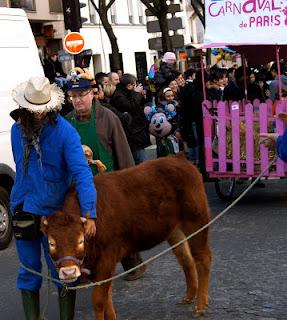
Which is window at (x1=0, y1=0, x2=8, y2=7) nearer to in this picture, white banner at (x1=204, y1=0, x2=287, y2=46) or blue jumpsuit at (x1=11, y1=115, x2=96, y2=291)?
white banner at (x1=204, y1=0, x2=287, y2=46)

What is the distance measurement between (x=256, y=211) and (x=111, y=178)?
4.93 meters

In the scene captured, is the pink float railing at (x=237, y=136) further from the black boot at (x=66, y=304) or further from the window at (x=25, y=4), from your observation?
the window at (x=25, y=4)

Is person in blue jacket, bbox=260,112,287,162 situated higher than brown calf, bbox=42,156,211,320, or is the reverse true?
person in blue jacket, bbox=260,112,287,162

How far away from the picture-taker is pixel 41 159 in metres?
4.74

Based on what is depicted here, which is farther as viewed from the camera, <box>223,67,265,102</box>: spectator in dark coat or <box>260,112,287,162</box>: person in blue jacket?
<box>223,67,265,102</box>: spectator in dark coat

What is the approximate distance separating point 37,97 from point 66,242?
3.29 feet

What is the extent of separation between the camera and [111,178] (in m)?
5.11

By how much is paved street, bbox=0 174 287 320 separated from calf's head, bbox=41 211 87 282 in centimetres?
163

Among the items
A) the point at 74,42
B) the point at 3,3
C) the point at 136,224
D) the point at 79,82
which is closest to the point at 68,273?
the point at 136,224

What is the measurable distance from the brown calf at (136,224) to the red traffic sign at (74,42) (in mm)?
10765

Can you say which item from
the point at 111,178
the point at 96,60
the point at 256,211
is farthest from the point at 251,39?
the point at 96,60

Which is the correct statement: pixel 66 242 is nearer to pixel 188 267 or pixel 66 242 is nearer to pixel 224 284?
pixel 188 267

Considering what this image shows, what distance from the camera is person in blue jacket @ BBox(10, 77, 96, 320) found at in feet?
15.3

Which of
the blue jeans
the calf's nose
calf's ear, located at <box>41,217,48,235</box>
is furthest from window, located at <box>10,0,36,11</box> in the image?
the calf's nose
